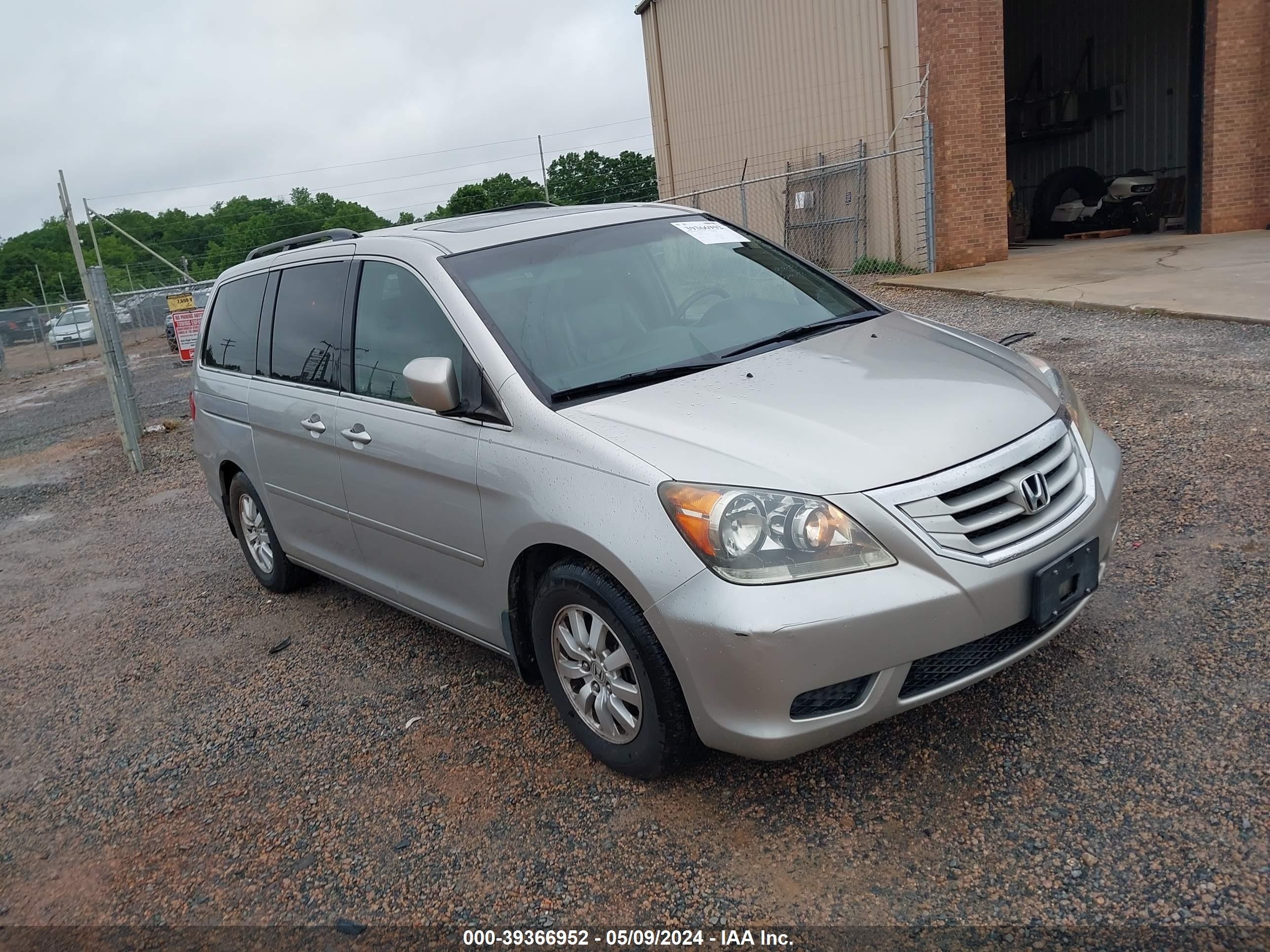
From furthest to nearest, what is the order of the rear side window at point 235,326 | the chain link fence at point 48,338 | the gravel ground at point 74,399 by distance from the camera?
the chain link fence at point 48,338, the gravel ground at point 74,399, the rear side window at point 235,326

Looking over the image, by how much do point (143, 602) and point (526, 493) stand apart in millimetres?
3761

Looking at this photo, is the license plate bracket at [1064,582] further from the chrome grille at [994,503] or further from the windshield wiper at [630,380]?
the windshield wiper at [630,380]

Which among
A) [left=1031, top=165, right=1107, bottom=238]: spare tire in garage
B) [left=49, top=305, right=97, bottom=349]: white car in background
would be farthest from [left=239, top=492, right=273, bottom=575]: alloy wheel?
[left=49, top=305, right=97, bottom=349]: white car in background

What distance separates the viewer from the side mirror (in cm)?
341

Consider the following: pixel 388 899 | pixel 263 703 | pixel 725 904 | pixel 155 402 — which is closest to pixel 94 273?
pixel 155 402

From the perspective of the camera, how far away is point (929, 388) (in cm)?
321

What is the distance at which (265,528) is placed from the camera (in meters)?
5.39

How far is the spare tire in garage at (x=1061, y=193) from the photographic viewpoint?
18.5 meters

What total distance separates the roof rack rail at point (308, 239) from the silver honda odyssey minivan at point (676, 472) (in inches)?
2.8

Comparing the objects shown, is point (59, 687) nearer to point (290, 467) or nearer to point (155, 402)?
point (290, 467)

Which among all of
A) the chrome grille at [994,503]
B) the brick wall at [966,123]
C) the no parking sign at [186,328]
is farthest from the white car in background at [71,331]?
the chrome grille at [994,503]

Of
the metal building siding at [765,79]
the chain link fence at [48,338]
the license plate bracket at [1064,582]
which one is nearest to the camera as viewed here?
the license plate bracket at [1064,582]

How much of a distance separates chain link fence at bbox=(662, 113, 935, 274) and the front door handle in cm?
991

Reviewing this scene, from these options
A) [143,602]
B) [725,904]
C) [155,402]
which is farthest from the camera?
[155,402]
